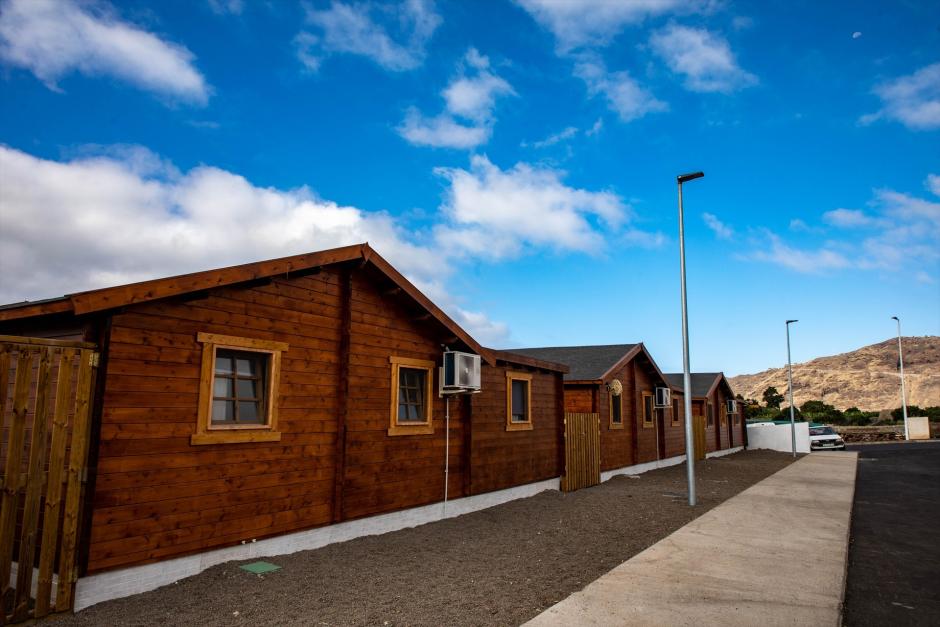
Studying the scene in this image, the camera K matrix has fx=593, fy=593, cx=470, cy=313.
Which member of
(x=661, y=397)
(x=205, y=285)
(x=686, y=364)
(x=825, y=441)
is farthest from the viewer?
(x=825, y=441)

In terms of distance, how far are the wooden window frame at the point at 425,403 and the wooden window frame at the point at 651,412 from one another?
44.7 feet

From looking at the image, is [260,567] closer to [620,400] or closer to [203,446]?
[203,446]

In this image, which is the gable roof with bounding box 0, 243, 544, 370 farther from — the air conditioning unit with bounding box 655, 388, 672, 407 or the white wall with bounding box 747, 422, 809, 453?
the white wall with bounding box 747, 422, 809, 453

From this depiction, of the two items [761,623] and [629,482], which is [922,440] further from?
[761,623]

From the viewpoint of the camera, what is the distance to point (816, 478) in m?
19.5

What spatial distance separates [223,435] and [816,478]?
19.3 m

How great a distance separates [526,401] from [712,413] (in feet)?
70.8

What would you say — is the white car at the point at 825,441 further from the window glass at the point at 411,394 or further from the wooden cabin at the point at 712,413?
the window glass at the point at 411,394

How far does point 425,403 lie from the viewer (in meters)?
10.8

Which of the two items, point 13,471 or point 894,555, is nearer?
point 13,471

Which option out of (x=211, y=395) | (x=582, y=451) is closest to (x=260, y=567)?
(x=211, y=395)

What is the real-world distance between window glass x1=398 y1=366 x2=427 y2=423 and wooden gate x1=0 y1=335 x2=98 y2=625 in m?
5.04

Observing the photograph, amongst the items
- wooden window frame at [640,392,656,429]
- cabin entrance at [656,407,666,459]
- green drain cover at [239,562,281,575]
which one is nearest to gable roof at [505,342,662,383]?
wooden window frame at [640,392,656,429]

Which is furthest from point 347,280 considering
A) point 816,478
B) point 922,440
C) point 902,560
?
point 922,440
